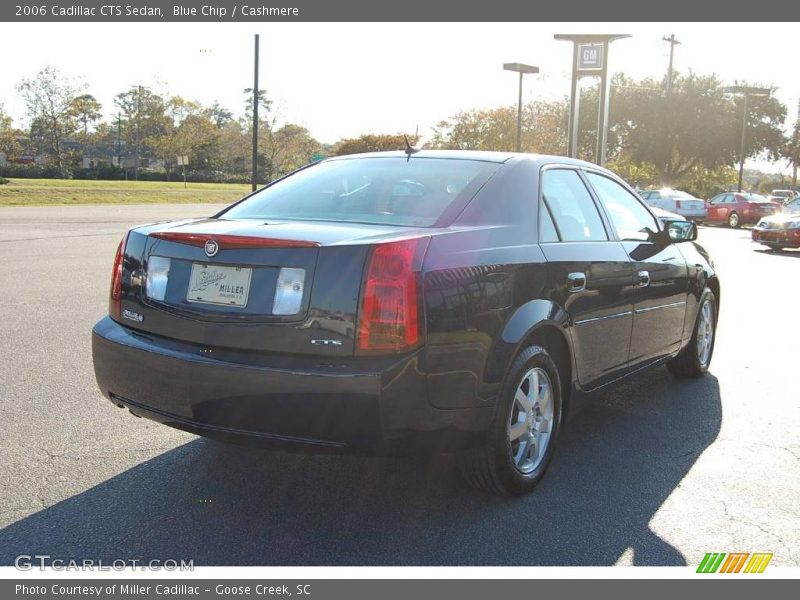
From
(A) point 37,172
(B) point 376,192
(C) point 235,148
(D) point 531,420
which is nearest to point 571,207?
(B) point 376,192

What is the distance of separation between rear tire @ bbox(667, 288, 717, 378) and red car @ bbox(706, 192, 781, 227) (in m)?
27.4

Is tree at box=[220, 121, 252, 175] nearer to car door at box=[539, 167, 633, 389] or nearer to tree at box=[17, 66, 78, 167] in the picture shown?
tree at box=[17, 66, 78, 167]

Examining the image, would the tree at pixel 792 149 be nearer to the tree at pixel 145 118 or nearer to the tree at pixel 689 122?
the tree at pixel 689 122

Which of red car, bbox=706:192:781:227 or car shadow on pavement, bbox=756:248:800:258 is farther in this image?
red car, bbox=706:192:781:227

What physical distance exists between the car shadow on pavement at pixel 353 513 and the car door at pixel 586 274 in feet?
1.78

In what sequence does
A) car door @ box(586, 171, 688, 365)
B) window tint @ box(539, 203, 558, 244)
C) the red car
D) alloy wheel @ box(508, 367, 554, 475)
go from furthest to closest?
the red car < car door @ box(586, 171, 688, 365) < window tint @ box(539, 203, 558, 244) < alloy wheel @ box(508, 367, 554, 475)

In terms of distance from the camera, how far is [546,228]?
403cm

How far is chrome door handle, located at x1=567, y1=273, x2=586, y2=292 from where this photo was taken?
402cm

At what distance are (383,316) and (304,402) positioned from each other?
439 millimetres

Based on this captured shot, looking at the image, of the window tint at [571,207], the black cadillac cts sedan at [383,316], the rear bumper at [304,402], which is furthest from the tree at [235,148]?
the rear bumper at [304,402]

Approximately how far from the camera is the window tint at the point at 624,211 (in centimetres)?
487

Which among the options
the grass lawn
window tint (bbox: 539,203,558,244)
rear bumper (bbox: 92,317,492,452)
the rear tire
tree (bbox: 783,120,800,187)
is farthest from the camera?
tree (bbox: 783,120,800,187)

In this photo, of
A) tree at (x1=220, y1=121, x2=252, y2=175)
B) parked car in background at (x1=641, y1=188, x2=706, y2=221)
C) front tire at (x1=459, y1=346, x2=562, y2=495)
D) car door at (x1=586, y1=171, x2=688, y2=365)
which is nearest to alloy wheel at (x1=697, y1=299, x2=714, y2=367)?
car door at (x1=586, y1=171, x2=688, y2=365)

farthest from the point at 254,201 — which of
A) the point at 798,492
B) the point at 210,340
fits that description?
the point at 798,492
